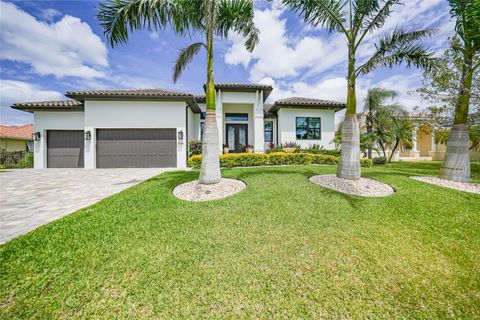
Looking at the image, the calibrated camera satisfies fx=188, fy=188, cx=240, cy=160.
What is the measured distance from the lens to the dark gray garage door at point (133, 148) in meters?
13.1

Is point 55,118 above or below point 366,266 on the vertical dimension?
above

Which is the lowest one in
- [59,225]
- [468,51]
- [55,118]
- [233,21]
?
[59,225]

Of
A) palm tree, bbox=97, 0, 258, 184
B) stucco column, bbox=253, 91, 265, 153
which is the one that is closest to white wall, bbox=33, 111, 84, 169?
palm tree, bbox=97, 0, 258, 184

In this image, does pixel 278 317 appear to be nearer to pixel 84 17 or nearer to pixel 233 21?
pixel 233 21

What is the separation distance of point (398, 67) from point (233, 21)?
20.1 feet

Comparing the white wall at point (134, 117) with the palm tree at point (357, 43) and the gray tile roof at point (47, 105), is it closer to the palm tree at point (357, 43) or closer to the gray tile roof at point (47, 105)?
the gray tile roof at point (47, 105)

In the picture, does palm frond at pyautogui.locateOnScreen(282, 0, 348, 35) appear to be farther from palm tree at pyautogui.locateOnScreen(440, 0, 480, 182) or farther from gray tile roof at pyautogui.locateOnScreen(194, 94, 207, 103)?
gray tile roof at pyautogui.locateOnScreen(194, 94, 207, 103)

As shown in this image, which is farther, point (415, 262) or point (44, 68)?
point (44, 68)

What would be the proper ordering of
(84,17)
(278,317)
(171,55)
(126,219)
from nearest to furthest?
(278,317), (126,219), (171,55), (84,17)

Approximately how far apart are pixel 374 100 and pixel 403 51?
12.4 meters

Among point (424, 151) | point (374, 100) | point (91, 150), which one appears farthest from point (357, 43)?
point (424, 151)

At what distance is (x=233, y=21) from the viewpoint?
6906 millimetres

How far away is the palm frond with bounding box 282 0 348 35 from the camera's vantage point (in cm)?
633

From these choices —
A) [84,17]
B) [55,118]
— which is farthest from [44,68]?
[84,17]
